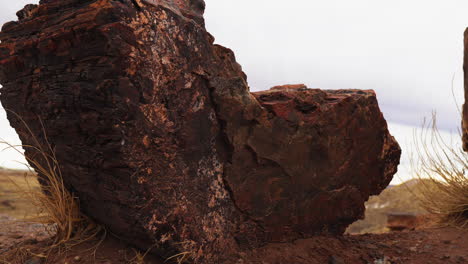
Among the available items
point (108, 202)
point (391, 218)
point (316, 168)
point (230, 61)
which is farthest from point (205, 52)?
point (391, 218)

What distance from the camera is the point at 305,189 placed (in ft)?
11.5

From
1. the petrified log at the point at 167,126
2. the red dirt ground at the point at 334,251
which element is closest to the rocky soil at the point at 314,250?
the red dirt ground at the point at 334,251

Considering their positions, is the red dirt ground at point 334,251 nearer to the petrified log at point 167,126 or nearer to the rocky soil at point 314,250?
the rocky soil at point 314,250

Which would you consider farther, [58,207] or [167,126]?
[58,207]

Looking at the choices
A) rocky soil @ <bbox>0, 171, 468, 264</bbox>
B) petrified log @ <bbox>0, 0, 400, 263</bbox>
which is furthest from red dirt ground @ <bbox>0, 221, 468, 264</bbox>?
petrified log @ <bbox>0, 0, 400, 263</bbox>

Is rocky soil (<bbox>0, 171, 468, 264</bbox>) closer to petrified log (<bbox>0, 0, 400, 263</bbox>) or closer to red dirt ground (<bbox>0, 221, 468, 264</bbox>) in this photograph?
red dirt ground (<bbox>0, 221, 468, 264</bbox>)

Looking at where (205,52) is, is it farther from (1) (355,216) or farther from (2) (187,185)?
(1) (355,216)

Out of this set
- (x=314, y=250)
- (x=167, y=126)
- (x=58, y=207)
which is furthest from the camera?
(x=314, y=250)

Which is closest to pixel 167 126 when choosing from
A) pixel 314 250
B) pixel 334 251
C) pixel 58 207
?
pixel 58 207

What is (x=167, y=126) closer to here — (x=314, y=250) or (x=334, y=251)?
(x=314, y=250)

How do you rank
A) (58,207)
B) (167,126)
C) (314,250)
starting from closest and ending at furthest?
(167,126) → (58,207) → (314,250)

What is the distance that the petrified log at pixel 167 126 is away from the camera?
245cm

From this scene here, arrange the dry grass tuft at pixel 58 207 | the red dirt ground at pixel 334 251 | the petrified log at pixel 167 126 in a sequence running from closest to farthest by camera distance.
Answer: the petrified log at pixel 167 126, the red dirt ground at pixel 334 251, the dry grass tuft at pixel 58 207

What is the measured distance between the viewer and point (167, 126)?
8.63ft
